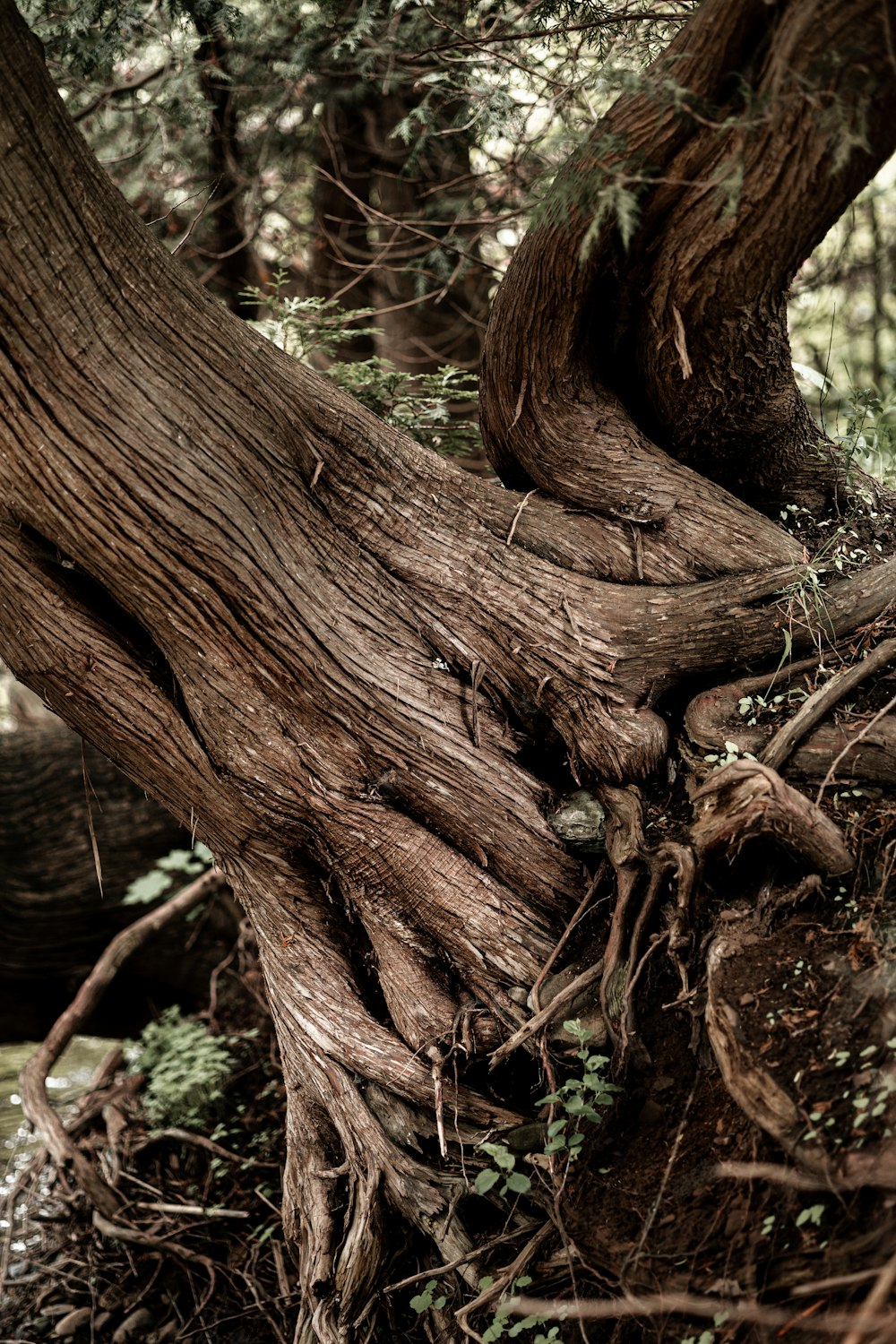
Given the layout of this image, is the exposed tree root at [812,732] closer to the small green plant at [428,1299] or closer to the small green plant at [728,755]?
the small green plant at [728,755]

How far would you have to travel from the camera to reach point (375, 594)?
2.96 m

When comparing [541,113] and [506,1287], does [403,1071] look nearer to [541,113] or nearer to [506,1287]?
[506,1287]

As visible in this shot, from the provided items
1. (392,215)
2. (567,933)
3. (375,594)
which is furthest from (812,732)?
(392,215)

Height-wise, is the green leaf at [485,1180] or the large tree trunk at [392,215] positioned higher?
the large tree trunk at [392,215]

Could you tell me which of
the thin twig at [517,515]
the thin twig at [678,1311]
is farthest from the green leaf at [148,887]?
the thin twig at [678,1311]

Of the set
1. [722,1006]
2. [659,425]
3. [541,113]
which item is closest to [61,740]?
[659,425]

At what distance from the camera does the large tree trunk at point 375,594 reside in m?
2.62

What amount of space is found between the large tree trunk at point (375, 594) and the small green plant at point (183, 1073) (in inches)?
54.2

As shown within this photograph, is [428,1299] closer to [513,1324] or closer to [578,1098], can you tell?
[513,1324]

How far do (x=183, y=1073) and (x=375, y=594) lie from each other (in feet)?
8.83

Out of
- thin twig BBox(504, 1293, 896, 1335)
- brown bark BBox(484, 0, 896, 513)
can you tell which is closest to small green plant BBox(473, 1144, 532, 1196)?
thin twig BBox(504, 1293, 896, 1335)

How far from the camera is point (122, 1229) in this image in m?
3.86

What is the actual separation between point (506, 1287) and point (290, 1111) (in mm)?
973

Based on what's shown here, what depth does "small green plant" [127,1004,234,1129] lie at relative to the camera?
430 centimetres
